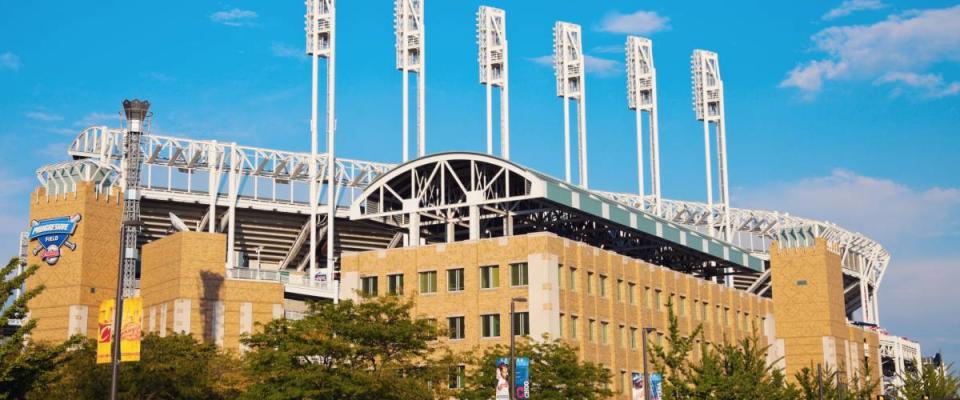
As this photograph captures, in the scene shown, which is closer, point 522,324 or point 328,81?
point 522,324

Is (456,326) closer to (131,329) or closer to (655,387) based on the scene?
(655,387)

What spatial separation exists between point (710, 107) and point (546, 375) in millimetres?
90996

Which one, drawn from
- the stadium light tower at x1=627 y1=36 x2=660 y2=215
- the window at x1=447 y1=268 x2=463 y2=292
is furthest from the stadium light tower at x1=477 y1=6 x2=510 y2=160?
the window at x1=447 y1=268 x2=463 y2=292

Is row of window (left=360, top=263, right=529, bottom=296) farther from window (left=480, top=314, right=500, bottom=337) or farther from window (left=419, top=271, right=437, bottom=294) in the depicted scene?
window (left=480, top=314, right=500, bottom=337)

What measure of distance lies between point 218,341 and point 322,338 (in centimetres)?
4025

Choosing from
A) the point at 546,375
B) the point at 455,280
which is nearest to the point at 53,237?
the point at 455,280

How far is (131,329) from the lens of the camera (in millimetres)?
44188

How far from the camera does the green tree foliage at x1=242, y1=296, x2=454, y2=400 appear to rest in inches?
2566

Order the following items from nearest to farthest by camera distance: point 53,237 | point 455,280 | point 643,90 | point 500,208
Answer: point 455,280, point 500,208, point 53,237, point 643,90

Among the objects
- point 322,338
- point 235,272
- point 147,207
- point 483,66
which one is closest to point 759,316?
point 483,66

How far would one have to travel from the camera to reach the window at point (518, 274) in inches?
3438

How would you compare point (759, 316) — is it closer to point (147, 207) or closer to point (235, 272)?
point (235, 272)

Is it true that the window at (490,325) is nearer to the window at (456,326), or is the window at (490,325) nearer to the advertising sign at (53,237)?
the window at (456,326)

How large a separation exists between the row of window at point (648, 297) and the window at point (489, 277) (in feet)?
13.7
